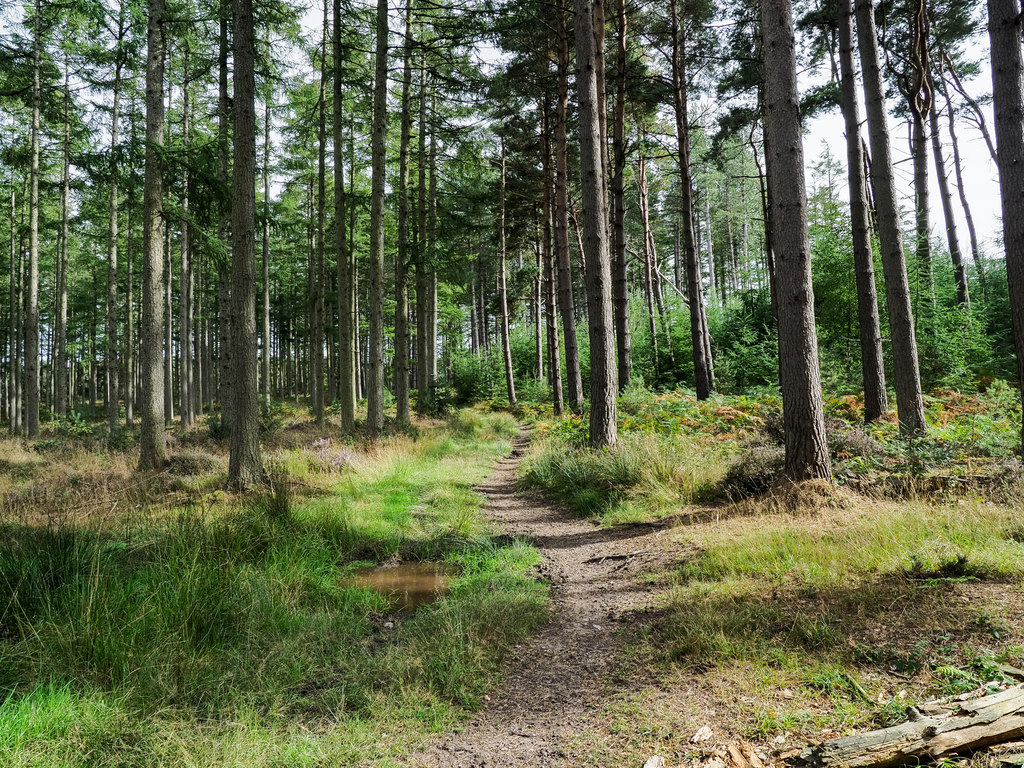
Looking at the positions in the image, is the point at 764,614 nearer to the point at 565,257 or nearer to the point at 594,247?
the point at 594,247

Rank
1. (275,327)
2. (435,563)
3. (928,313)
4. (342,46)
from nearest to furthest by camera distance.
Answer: (435,563)
(342,46)
(928,313)
(275,327)

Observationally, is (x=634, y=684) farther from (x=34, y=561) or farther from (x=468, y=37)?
(x=468, y=37)

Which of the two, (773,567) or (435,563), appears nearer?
(773,567)

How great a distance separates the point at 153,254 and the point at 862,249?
43.4ft

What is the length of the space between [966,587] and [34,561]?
638 cm

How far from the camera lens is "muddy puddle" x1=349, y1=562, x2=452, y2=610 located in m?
4.41


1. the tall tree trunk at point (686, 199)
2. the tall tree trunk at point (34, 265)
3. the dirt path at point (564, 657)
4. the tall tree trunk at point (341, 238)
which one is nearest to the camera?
the dirt path at point (564, 657)

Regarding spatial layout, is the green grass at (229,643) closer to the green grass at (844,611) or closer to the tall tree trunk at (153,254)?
the green grass at (844,611)

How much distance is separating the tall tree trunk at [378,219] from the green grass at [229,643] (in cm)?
721

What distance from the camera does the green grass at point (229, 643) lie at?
229 centimetres

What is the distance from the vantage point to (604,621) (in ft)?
12.5

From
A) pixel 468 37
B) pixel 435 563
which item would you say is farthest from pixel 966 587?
pixel 468 37

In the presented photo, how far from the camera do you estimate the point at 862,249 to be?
923cm

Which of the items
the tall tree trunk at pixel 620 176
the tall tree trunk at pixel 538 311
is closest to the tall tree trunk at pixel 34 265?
the tall tree trunk at pixel 620 176
